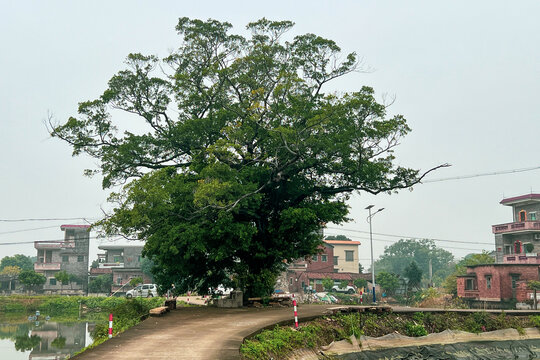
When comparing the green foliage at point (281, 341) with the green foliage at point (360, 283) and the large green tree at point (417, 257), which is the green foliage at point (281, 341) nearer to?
the green foliage at point (360, 283)

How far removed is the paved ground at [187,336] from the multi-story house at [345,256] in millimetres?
57632

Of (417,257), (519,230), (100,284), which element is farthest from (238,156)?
(417,257)

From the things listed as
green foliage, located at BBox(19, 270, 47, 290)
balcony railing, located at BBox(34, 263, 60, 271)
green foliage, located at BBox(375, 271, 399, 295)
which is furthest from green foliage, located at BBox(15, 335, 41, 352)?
green foliage, located at BBox(375, 271, 399, 295)

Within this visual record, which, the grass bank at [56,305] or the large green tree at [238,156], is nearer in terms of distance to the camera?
the large green tree at [238,156]

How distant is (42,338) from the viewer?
31.5 metres

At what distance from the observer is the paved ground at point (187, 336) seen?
12.5 meters

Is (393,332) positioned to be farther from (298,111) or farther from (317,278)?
(317,278)

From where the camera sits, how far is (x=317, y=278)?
71812 mm

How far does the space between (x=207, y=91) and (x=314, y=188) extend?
8.12 metres

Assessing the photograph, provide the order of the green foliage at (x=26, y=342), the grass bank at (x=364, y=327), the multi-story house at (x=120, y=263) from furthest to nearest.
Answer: the multi-story house at (x=120, y=263), the green foliage at (x=26, y=342), the grass bank at (x=364, y=327)

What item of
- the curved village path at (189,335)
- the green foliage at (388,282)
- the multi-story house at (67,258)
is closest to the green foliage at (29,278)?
the multi-story house at (67,258)

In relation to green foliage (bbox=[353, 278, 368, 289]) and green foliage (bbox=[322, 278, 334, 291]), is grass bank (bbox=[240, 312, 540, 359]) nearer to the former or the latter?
green foliage (bbox=[322, 278, 334, 291])

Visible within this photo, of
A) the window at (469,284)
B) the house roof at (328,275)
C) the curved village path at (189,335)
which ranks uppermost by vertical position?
the curved village path at (189,335)

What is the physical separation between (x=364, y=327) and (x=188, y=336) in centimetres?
890
